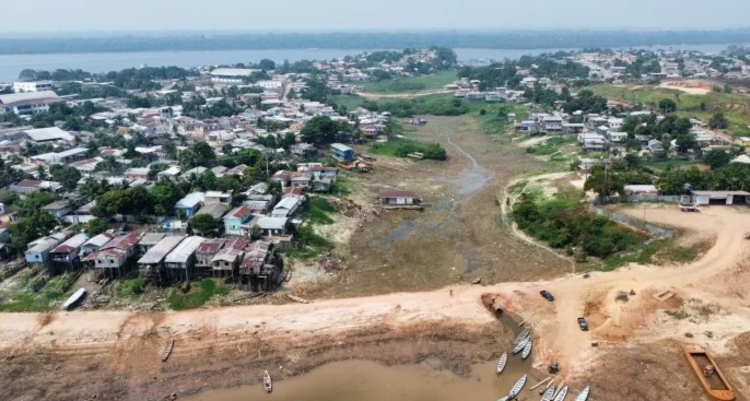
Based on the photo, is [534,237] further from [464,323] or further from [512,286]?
[464,323]

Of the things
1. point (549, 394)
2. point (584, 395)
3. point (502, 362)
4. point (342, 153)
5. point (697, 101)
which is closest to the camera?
point (584, 395)

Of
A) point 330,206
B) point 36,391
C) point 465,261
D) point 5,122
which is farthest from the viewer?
point 5,122

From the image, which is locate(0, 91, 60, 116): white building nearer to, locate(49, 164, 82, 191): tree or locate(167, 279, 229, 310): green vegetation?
locate(49, 164, 82, 191): tree

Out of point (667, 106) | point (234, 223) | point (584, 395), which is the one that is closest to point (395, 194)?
point (234, 223)

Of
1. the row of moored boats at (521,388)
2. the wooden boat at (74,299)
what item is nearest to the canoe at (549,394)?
the row of moored boats at (521,388)

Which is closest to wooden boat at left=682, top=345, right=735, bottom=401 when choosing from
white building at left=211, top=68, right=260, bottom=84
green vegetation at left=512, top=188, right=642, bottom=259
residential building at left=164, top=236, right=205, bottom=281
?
green vegetation at left=512, top=188, right=642, bottom=259

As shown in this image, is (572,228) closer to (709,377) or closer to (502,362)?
(709,377)

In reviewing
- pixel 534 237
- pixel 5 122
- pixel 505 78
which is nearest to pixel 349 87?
pixel 505 78
